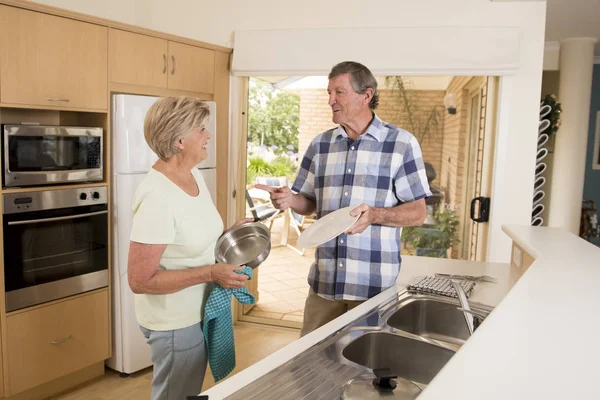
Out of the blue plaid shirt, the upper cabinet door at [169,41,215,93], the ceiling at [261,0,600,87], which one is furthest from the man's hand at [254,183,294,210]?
the ceiling at [261,0,600,87]

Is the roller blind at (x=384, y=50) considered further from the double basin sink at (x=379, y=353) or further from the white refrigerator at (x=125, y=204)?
the double basin sink at (x=379, y=353)

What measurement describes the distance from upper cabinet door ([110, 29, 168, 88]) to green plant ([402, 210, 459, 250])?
1989 millimetres

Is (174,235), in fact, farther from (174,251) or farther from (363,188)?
(363,188)

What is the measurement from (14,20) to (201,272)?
5.90 ft

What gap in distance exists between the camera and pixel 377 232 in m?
2.00

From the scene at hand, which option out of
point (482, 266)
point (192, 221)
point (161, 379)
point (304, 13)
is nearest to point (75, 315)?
point (161, 379)

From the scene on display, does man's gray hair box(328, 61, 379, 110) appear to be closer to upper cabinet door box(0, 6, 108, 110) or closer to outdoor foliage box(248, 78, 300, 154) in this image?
upper cabinet door box(0, 6, 108, 110)

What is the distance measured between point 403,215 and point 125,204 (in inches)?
71.5

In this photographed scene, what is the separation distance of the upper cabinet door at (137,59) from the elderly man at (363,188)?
5.16 feet

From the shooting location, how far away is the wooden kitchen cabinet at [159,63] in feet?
10.3

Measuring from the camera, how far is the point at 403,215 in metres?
1.92

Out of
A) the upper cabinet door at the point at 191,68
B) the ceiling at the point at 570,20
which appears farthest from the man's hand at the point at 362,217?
the ceiling at the point at 570,20

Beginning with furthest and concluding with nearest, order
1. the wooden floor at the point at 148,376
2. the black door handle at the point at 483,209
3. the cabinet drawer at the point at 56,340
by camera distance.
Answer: the black door handle at the point at 483,209
the wooden floor at the point at 148,376
the cabinet drawer at the point at 56,340

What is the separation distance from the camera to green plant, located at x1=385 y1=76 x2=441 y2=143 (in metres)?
3.81
